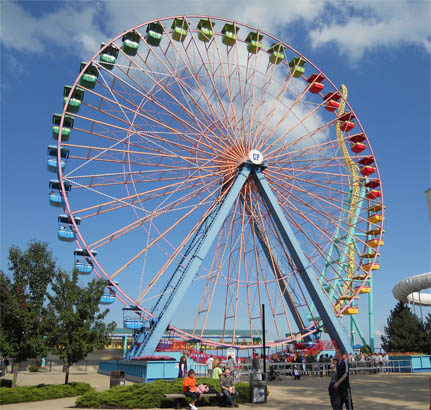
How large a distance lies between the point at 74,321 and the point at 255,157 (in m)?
11.5

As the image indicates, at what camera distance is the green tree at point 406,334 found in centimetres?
3252

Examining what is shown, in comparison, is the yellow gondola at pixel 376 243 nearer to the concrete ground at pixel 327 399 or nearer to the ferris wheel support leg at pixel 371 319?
the concrete ground at pixel 327 399

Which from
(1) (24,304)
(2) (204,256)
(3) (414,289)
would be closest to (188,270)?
(2) (204,256)

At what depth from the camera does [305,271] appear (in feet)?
71.2

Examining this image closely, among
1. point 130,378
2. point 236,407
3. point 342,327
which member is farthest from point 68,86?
point 342,327

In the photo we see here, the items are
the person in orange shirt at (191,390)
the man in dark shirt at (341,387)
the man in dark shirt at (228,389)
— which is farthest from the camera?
the man in dark shirt at (228,389)

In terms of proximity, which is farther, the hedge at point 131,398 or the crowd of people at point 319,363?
the crowd of people at point 319,363

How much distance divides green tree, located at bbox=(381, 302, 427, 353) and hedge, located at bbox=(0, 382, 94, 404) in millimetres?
25885

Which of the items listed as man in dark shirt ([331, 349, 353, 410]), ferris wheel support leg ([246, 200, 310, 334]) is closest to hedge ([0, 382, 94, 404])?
man in dark shirt ([331, 349, 353, 410])

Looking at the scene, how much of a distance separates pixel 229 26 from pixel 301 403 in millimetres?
19497

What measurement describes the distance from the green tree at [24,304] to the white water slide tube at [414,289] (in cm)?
2583

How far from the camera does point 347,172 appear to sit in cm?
2577

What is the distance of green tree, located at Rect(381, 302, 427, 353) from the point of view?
32.5 m

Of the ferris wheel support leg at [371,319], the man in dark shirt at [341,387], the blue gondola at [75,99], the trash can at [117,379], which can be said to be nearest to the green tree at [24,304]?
the trash can at [117,379]
